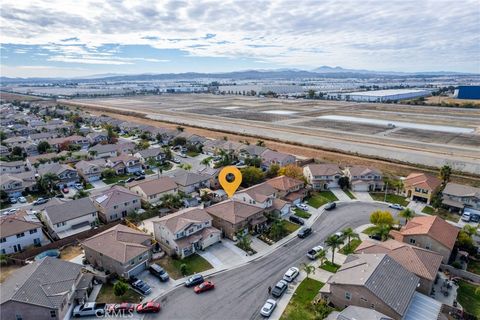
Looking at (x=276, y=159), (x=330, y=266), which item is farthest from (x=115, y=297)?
(x=276, y=159)

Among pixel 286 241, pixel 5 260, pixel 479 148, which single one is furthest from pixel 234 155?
pixel 479 148

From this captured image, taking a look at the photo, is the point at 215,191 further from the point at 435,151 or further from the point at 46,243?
the point at 435,151

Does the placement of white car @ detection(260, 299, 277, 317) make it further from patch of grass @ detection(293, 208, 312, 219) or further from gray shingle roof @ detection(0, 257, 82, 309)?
patch of grass @ detection(293, 208, 312, 219)

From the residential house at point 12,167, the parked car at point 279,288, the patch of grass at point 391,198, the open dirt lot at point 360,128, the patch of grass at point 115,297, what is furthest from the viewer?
the open dirt lot at point 360,128

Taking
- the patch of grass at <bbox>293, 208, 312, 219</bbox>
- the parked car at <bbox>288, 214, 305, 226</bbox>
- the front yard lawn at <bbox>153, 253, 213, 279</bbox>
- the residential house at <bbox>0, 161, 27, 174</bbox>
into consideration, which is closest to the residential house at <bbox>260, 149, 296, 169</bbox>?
the patch of grass at <bbox>293, 208, 312, 219</bbox>

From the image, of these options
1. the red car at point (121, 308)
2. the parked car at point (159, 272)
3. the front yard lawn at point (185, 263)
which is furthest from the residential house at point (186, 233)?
the red car at point (121, 308)

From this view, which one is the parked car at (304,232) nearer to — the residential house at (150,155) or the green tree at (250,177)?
the green tree at (250,177)

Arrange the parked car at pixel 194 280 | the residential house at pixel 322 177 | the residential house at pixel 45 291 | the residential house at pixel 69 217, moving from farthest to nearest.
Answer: the residential house at pixel 322 177
the residential house at pixel 69 217
the parked car at pixel 194 280
the residential house at pixel 45 291
